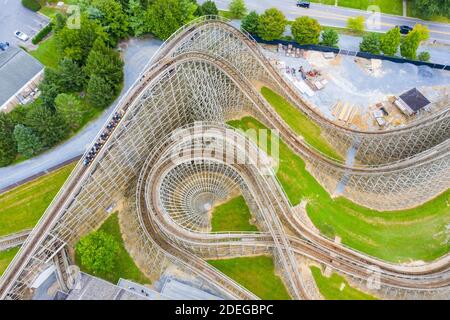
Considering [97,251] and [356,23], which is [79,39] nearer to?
[97,251]

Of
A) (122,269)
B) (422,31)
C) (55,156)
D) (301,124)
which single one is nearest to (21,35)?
(55,156)

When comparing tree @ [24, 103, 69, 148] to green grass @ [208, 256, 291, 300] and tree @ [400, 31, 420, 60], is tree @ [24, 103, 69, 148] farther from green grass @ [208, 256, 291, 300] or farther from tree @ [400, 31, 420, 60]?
tree @ [400, 31, 420, 60]

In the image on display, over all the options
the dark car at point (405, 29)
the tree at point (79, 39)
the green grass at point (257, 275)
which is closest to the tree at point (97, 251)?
the green grass at point (257, 275)

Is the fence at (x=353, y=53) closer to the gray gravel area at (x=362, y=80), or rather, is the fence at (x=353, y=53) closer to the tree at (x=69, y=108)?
the gray gravel area at (x=362, y=80)

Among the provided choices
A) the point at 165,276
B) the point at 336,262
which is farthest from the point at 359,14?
the point at 165,276

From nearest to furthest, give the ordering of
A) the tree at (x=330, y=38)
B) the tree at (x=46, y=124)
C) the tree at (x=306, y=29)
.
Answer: the tree at (x=46, y=124), the tree at (x=306, y=29), the tree at (x=330, y=38)

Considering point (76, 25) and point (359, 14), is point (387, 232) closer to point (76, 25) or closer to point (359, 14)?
point (359, 14)
